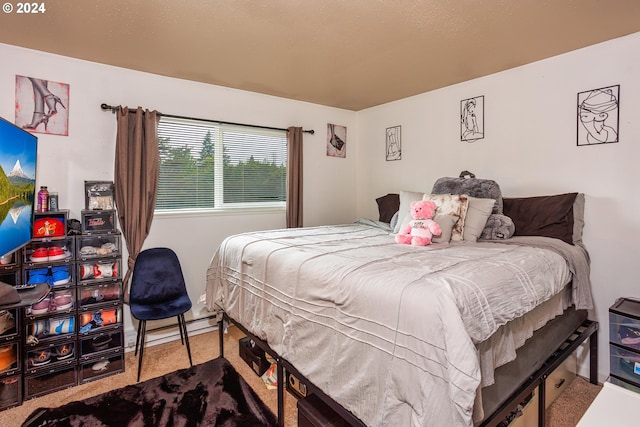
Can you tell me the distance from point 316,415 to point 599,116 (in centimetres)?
269

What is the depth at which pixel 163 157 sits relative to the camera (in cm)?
297

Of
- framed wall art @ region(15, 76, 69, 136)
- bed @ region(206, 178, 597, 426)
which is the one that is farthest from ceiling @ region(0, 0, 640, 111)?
bed @ region(206, 178, 597, 426)

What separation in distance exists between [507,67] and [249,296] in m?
2.76

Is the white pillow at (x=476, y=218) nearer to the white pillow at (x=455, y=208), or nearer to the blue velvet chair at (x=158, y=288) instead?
the white pillow at (x=455, y=208)

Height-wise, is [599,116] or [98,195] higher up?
[599,116]

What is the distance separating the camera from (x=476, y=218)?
231cm

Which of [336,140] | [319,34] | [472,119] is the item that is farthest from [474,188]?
[336,140]

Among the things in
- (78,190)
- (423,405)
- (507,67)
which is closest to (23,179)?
(78,190)

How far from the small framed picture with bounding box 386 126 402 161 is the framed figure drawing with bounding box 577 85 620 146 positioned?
167 cm

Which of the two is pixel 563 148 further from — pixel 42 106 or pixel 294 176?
pixel 42 106

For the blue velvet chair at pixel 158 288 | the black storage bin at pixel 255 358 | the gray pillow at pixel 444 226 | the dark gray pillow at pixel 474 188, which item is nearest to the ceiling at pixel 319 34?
the dark gray pillow at pixel 474 188

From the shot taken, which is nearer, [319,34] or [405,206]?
[319,34]

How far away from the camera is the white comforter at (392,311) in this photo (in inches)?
42.4

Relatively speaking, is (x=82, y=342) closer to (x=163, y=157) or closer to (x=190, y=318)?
(x=190, y=318)
